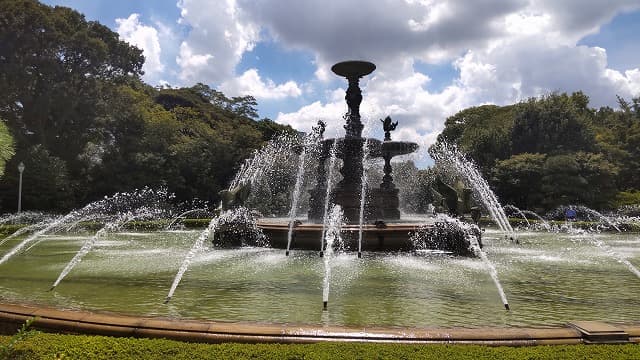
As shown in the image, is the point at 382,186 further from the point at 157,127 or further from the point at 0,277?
the point at 157,127

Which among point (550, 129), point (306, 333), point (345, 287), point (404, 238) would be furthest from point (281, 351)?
point (550, 129)

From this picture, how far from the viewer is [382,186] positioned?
1916 cm

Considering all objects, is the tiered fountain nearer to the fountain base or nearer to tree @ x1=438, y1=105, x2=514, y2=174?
the fountain base

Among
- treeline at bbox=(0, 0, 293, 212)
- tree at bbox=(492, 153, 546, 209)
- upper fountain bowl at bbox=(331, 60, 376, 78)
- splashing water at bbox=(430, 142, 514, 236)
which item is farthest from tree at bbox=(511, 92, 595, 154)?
upper fountain bowl at bbox=(331, 60, 376, 78)

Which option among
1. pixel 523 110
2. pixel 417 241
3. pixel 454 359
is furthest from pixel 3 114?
pixel 523 110

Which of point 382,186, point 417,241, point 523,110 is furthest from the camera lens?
point 523,110

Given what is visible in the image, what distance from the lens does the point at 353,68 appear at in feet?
60.7

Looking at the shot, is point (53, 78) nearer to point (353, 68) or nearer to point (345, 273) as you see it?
point (353, 68)

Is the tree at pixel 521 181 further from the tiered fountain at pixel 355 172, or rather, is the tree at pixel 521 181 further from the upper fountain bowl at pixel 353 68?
the upper fountain bowl at pixel 353 68

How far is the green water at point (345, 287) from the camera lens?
248 inches

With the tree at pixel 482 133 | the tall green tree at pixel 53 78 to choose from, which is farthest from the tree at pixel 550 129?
the tall green tree at pixel 53 78

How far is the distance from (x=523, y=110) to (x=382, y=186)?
30856 mm

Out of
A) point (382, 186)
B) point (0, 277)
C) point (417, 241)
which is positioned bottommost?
point (0, 277)

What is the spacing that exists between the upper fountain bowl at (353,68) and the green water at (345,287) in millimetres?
8609
